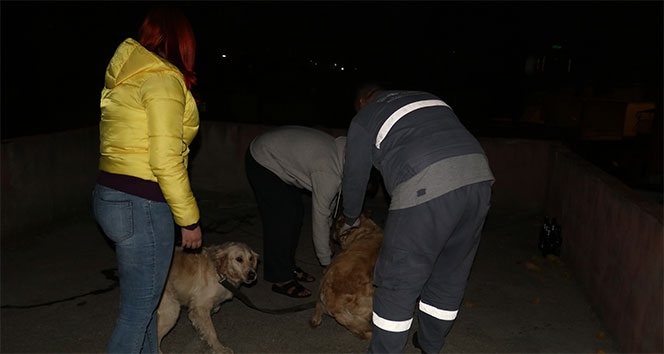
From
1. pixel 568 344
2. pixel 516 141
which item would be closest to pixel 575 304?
pixel 568 344

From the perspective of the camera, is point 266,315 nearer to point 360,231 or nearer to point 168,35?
point 360,231

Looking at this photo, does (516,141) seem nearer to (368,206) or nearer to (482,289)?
(368,206)

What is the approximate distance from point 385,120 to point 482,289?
9.04 ft

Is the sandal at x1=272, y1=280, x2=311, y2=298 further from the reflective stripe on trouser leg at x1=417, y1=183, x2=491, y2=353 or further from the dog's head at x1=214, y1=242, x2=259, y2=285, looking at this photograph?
the reflective stripe on trouser leg at x1=417, y1=183, x2=491, y2=353

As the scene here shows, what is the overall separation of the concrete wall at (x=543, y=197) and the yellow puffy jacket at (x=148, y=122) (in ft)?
9.66

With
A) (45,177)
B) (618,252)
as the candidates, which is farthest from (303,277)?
(45,177)

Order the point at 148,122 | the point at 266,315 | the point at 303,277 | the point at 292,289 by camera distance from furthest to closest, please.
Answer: the point at 303,277, the point at 292,289, the point at 266,315, the point at 148,122

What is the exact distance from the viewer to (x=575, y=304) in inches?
169

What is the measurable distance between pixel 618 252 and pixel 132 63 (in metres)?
3.72

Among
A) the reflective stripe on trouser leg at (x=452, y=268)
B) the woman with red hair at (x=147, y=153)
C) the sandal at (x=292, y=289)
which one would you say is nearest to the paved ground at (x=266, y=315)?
the sandal at (x=292, y=289)

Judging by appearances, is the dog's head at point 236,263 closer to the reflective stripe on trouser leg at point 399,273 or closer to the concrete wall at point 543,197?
the reflective stripe on trouser leg at point 399,273

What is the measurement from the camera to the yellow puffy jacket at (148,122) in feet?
6.61

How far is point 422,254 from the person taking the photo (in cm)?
251

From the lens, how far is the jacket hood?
6.82 feet
